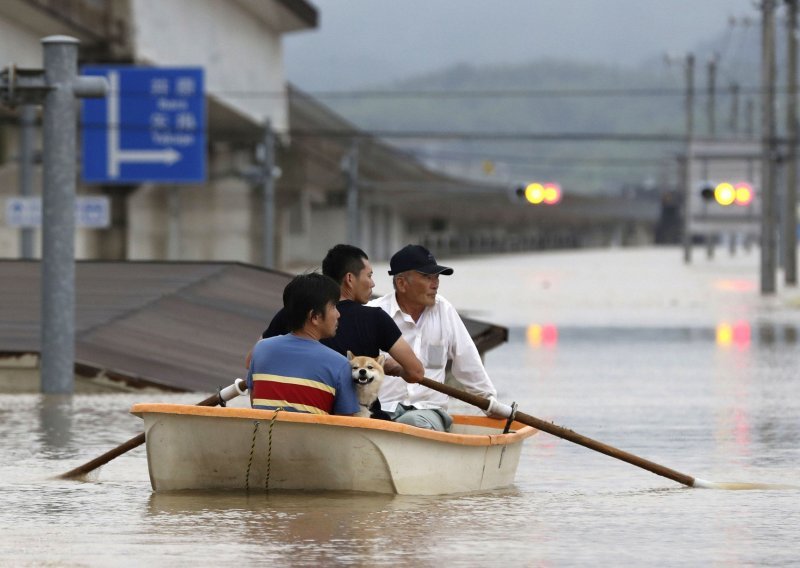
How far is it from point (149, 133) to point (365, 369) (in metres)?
35.5

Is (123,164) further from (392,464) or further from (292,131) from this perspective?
(392,464)

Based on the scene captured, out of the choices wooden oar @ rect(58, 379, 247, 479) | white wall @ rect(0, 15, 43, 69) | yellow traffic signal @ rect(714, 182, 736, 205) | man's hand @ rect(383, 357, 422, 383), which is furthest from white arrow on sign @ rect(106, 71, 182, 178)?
man's hand @ rect(383, 357, 422, 383)

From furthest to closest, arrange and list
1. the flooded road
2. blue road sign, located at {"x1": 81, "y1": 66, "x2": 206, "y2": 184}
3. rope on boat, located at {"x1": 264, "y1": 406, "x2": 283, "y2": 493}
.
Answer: blue road sign, located at {"x1": 81, "y1": 66, "x2": 206, "y2": 184}, rope on boat, located at {"x1": 264, "y1": 406, "x2": 283, "y2": 493}, the flooded road

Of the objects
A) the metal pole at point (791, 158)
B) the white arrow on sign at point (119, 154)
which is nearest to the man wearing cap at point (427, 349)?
the white arrow on sign at point (119, 154)

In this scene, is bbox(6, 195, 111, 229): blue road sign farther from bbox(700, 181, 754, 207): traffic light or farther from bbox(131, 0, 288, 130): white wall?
bbox(700, 181, 754, 207): traffic light

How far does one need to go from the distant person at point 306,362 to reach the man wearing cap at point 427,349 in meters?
1.03

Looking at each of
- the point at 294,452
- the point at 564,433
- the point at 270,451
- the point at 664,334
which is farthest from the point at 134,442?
the point at 664,334

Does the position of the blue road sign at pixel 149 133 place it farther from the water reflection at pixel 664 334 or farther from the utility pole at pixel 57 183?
the utility pole at pixel 57 183

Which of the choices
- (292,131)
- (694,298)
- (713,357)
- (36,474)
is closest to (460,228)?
(292,131)

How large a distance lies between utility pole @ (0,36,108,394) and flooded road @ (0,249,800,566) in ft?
1.68

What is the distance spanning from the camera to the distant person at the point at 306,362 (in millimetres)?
10742

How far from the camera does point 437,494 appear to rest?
11.5 m

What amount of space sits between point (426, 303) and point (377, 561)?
3040 mm

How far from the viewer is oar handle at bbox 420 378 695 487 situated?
11383 mm
